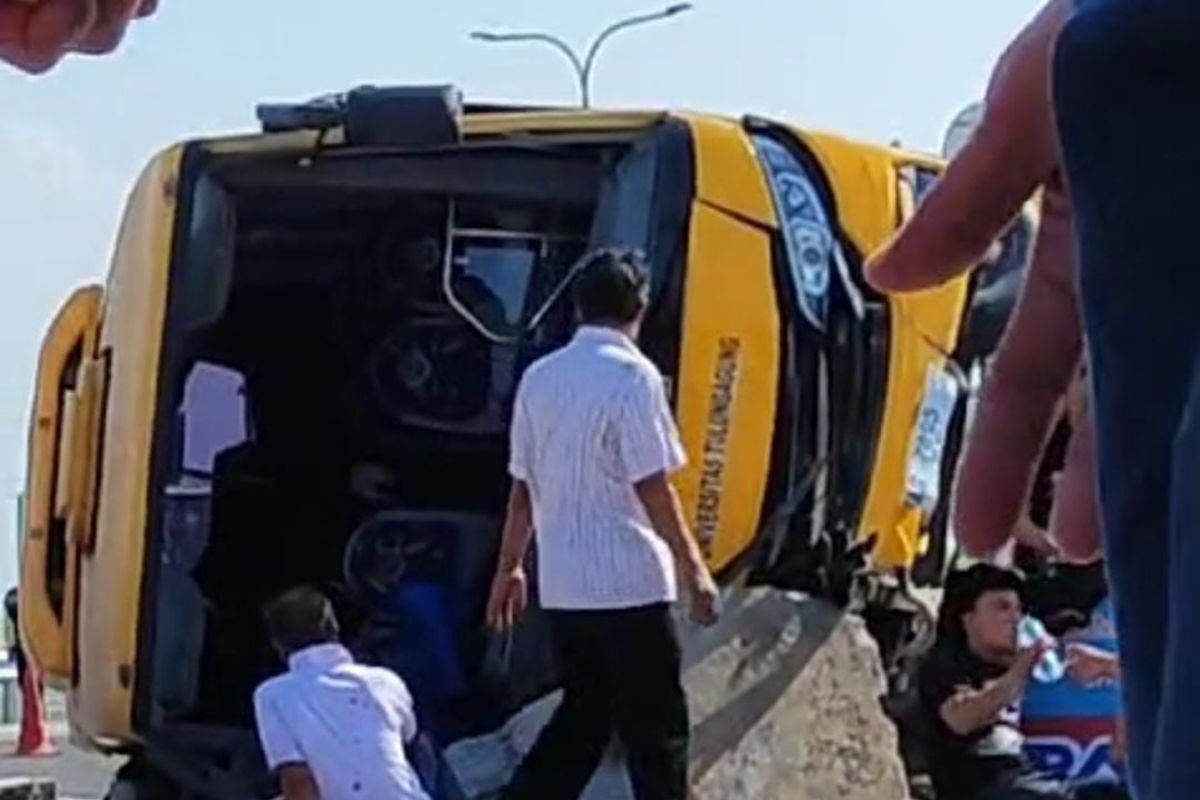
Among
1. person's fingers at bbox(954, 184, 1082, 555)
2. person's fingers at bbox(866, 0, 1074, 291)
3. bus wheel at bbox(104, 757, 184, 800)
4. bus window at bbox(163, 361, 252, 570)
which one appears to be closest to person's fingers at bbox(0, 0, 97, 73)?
person's fingers at bbox(866, 0, 1074, 291)

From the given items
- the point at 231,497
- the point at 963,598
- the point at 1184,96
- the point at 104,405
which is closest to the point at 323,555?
the point at 231,497

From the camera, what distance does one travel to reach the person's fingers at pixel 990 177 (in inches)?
47.8

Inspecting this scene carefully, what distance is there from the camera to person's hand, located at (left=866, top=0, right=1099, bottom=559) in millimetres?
1227

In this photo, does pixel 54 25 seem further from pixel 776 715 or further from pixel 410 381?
pixel 410 381

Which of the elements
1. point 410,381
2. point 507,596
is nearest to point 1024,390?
point 507,596

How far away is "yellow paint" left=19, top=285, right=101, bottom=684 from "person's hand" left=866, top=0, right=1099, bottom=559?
23.4 ft

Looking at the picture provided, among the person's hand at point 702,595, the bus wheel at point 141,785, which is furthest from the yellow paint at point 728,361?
the bus wheel at point 141,785

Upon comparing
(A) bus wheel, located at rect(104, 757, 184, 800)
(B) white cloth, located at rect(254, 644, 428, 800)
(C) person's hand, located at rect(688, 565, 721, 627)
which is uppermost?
(C) person's hand, located at rect(688, 565, 721, 627)

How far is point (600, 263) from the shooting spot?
721 cm

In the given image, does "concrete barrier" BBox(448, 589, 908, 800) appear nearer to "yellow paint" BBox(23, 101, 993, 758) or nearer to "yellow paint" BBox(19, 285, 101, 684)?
"yellow paint" BBox(23, 101, 993, 758)

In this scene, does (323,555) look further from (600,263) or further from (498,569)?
(600,263)

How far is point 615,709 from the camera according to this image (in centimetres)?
740

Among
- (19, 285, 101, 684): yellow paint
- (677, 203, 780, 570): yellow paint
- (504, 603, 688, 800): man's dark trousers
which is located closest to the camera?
(504, 603, 688, 800): man's dark trousers

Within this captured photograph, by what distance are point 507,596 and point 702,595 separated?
0.58m
